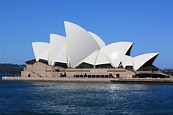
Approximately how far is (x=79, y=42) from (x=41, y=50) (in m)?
10.3

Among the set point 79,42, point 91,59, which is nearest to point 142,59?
point 91,59

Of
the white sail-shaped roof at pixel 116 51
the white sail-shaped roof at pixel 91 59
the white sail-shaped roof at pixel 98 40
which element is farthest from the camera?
the white sail-shaped roof at pixel 98 40

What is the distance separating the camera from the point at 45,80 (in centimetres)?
6962

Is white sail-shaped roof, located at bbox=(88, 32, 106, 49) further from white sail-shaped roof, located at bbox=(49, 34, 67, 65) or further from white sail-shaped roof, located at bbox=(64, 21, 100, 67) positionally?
white sail-shaped roof, located at bbox=(49, 34, 67, 65)

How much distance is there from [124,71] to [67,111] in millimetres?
44879

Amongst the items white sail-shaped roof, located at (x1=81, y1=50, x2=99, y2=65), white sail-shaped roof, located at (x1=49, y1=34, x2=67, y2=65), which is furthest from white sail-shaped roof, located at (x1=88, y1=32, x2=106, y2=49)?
white sail-shaped roof, located at (x1=49, y1=34, x2=67, y2=65)

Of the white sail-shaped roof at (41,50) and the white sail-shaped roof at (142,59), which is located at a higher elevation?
the white sail-shaped roof at (41,50)

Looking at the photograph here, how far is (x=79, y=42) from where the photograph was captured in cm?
6681

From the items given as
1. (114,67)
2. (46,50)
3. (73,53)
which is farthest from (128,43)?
(46,50)

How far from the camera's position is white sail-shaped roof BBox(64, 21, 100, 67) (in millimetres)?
66188

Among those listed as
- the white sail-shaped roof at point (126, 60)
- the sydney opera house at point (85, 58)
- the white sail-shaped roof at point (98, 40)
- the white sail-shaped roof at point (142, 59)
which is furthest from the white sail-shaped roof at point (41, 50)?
the white sail-shaped roof at point (142, 59)

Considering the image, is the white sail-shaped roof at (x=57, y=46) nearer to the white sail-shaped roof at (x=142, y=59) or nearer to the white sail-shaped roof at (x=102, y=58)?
the white sail-shaped roof at (x=102, y=58)

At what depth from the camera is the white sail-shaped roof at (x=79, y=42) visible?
217 ft

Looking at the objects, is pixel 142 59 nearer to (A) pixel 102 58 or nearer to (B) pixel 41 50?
(A) pixel 102 58
